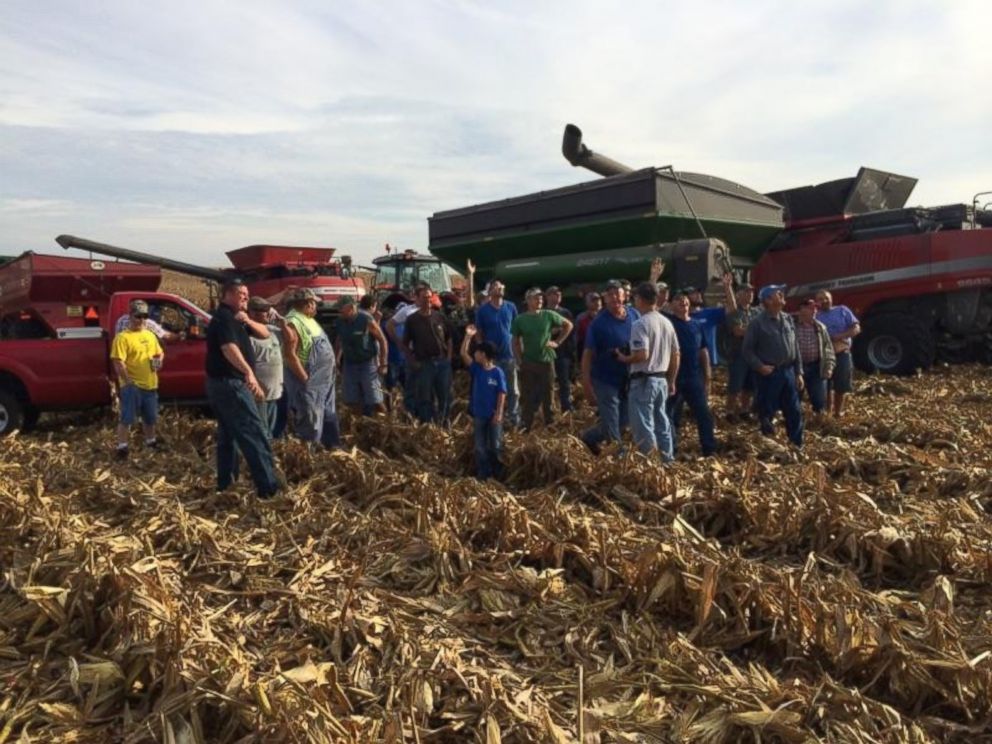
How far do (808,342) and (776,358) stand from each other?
0.93 meters

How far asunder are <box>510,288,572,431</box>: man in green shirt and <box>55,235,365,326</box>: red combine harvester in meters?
7.54

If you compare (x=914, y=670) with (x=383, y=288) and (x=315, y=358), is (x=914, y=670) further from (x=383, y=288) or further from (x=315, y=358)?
(x=383, y=288)

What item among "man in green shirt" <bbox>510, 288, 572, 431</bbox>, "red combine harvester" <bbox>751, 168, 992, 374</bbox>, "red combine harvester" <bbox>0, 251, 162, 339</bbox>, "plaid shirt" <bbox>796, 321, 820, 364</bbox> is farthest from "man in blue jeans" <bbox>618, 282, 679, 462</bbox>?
"red combine harvester" <bbox>0, 251, 162, 339</bbox>

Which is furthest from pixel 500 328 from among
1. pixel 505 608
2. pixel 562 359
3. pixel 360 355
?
pixel 505 608

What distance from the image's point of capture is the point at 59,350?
9312 mm

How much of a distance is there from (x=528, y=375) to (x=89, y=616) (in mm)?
5204

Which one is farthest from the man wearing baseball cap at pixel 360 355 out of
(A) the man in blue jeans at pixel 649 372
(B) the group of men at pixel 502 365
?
(A) the man in blue jeans at pixel 649 372

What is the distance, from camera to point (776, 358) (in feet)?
22.9

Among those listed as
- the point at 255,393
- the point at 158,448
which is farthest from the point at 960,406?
the point at 158,448

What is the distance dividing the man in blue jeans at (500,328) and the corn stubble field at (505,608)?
8.79ft

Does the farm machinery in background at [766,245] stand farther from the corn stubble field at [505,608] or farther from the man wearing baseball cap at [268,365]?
the man wearing baseball cap at [268,365]

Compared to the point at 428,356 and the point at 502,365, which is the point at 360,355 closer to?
the point at 428,356

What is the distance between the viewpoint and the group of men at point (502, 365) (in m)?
5.77

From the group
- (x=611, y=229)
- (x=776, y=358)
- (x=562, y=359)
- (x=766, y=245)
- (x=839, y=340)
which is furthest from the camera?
(x=766, y=245)
